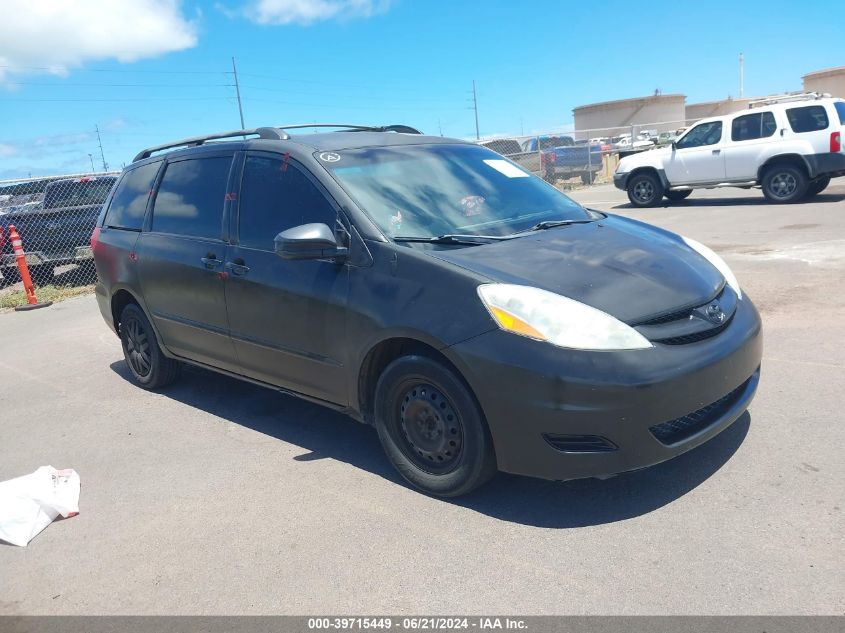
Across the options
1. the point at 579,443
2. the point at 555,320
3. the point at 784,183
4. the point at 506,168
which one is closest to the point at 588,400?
the point at 579,443

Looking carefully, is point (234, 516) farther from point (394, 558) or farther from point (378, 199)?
point (378, 199)

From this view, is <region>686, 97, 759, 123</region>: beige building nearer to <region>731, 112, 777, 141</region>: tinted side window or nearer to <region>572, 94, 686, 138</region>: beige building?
<region>572, 94, 686, 138</region>: beige building

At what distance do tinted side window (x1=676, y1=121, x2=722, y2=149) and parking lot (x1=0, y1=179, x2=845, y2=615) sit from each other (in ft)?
35.6

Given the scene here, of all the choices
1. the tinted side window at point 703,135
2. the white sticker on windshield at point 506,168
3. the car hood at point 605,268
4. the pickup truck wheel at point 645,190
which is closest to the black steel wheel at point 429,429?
the car hood at point 605,268

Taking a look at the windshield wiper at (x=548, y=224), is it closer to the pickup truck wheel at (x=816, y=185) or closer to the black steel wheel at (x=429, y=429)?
the black steel wheel at (x=429, y=429)

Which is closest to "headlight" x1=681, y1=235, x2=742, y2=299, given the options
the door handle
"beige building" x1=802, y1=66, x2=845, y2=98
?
the door handle

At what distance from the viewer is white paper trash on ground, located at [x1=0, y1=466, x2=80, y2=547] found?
143 inches

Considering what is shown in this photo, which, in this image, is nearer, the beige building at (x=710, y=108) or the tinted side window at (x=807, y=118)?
the tinted side window at (x=807, y=118)

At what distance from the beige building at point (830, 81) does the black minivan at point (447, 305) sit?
48.8 meters

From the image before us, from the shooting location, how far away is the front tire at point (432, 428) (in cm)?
327

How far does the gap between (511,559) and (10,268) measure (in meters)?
12.4

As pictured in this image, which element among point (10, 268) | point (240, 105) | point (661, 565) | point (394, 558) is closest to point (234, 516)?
point (394, 558)

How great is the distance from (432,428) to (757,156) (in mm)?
13067

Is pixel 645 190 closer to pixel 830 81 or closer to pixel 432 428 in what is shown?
pixel 432 428
